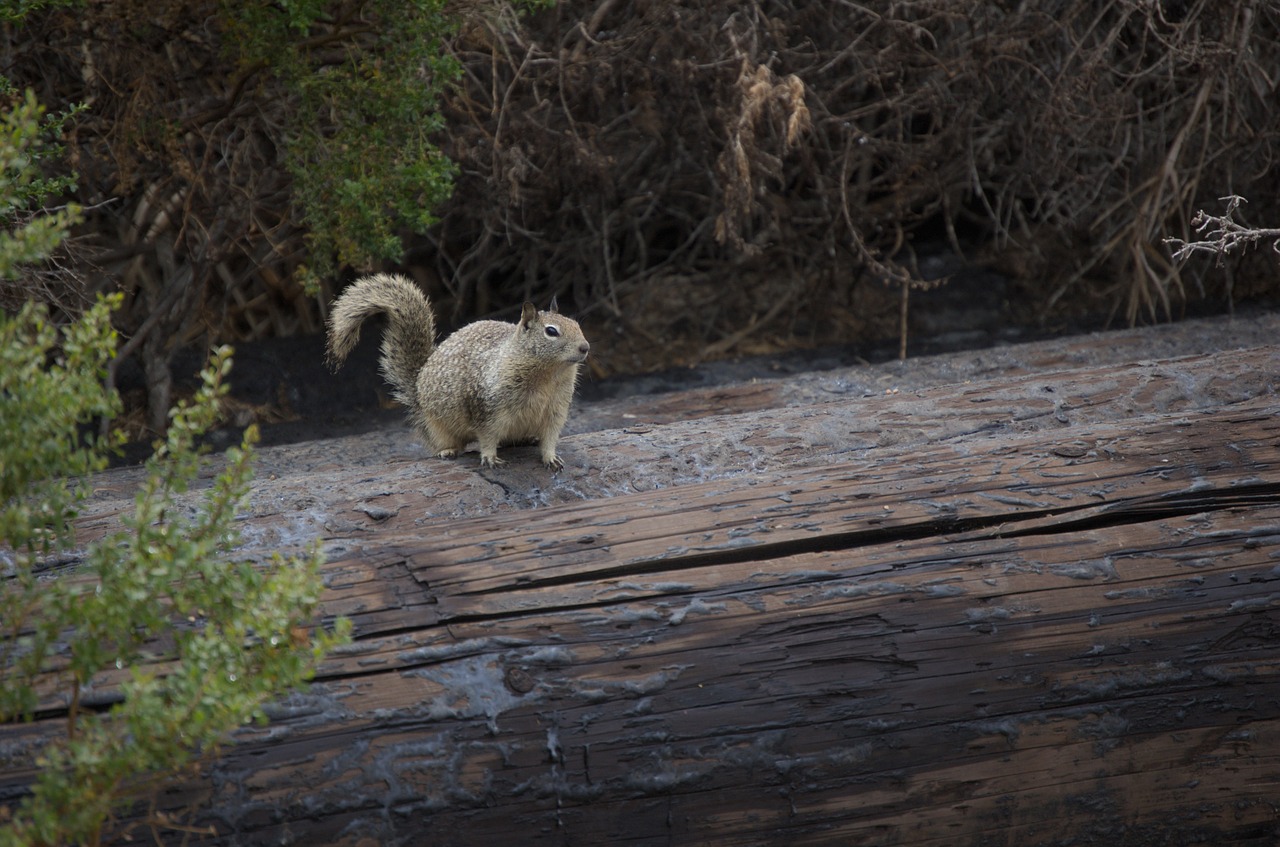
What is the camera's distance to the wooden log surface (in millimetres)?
2455

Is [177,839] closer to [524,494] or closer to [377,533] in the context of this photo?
[377,533]

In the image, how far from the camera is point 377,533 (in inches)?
123

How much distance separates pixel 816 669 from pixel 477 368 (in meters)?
1.82

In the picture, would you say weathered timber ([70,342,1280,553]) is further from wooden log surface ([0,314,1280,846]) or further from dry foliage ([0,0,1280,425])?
dry foliage ([0,0,1280,425])

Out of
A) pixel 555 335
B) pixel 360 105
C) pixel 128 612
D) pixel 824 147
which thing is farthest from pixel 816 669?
pixel 824 147

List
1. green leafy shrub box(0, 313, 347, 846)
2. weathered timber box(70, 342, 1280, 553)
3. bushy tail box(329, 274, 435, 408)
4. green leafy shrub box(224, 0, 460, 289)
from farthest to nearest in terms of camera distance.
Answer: green leafy shrub box(224, 0, 460, 289) → bushy tail box(329, 274, 435, 408) → weathered timber box(70, 342, 1280, 553) → green leafy shrub box(0, 313, 347, 846)

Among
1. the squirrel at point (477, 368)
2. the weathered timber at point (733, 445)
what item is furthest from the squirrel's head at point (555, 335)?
the weathered timber at point (733, 445)

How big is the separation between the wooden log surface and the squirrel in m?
0.86

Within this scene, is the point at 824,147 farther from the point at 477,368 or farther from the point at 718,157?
the point at 477,368

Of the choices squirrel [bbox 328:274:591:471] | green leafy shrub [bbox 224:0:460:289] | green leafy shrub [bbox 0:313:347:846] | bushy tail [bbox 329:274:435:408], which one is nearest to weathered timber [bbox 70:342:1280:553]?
squirrel [bbox 328:274:591:471]

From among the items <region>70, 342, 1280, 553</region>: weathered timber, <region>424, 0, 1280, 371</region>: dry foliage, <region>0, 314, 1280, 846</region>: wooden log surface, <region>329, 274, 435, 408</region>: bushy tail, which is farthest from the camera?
<region>424, 0, 1280, 371</region>: dry foliage

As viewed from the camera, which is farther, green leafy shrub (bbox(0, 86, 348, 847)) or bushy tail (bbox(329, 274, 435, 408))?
bushy tail (bbox(329, 274, 435, 408))

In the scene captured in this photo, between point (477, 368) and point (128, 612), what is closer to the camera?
point (128, 612)

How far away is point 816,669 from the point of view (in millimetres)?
2621
